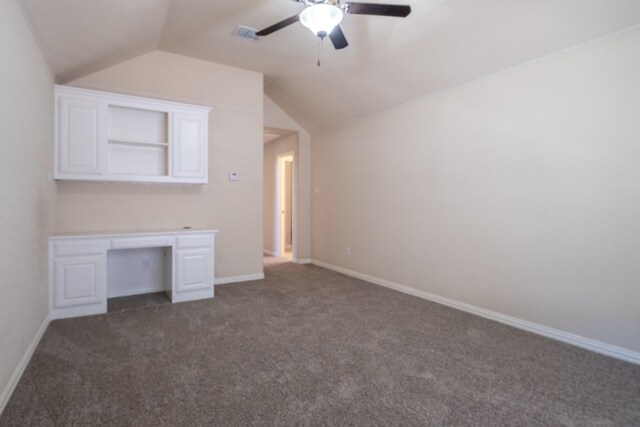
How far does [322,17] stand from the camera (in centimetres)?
219

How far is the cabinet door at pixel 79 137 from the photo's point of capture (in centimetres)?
340

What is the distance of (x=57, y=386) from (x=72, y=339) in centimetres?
82

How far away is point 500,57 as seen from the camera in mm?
3102

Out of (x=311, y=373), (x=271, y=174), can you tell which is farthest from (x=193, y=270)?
(x=271, y=174)

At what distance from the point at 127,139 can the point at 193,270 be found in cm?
168

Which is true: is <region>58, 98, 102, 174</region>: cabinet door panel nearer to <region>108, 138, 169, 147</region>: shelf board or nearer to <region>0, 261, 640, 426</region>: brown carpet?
<region>108, 138, 169, 147</region>: shelf board

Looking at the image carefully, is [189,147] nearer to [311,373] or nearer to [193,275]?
[193,275]

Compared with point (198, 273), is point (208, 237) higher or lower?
higher

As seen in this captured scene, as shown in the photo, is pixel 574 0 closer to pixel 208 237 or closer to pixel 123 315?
pixel 208 237

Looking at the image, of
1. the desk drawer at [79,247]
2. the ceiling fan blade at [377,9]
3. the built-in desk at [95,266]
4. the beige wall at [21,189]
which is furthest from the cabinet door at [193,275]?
the ceiling fan blade at [377,9]

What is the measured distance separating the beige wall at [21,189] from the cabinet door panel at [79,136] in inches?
14.5

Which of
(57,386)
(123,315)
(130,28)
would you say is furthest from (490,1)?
(123,315)

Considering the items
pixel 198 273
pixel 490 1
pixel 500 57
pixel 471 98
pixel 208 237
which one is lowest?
pixel 198 273

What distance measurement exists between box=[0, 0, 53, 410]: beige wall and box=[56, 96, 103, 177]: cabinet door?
36cm
